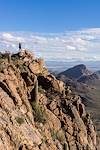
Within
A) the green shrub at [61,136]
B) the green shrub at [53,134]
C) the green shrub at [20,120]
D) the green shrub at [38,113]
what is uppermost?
the green shrub at [20,120]

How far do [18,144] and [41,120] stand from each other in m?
12.1

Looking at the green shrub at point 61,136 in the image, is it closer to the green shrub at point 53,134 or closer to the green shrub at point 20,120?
the green shrub at point 53,134

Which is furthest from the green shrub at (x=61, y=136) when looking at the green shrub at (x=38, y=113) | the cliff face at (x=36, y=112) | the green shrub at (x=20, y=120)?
the green shrub at (x=20, y=120)

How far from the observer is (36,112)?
173ft

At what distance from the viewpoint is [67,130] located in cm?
5744

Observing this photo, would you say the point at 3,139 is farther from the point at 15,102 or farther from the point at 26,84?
the point at 26,84

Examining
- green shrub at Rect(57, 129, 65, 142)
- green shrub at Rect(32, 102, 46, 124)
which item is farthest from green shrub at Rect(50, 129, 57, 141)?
green shrub at Rect(32, 102, 46, 124)

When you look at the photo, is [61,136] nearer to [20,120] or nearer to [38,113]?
[38,113]

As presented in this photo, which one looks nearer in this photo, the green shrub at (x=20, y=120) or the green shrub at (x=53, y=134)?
the green shrub at (x=20, y=120)

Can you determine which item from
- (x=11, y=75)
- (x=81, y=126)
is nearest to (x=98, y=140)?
(x=81, y=126)

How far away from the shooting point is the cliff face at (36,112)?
42344 millimetres

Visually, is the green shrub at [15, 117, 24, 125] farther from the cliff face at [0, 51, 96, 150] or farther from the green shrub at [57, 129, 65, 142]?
the green shrub at [57, 129, 65, 142]

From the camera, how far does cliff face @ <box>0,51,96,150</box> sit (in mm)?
42344

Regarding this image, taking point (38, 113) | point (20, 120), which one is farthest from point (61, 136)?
point (20, 120)
